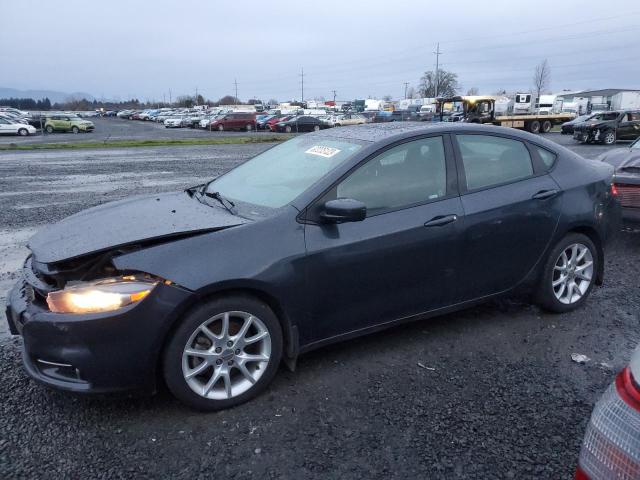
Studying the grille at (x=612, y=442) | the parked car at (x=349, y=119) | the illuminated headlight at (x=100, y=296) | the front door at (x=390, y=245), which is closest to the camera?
the grille at (x=612, y=442)

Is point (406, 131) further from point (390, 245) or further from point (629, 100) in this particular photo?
point (629, 100)

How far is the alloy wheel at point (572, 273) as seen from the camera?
4344mm

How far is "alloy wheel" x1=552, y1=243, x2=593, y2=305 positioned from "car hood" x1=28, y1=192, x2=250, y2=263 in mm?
2672

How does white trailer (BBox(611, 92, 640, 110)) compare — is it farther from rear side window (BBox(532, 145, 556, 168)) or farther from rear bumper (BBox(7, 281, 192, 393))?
rear bumper (BBox(7, 281, 192, 393))

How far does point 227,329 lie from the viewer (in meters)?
3.00

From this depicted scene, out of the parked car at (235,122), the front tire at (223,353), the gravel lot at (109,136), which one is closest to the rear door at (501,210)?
the front tire at (223,353)

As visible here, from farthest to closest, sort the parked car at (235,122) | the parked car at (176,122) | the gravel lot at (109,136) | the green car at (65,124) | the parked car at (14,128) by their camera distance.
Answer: the parked car at (176,122) → the parked car at (235,122) → the green car at (65,124) → the parked car at (14,128) → the gravel lot at (109,136)

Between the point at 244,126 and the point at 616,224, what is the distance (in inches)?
1630

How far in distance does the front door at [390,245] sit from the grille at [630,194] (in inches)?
144

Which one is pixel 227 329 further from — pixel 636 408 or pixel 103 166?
pixel 103 166

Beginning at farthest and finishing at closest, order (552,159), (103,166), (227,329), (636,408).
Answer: (103,166) → (552,159) → (227,329) → (636,408)

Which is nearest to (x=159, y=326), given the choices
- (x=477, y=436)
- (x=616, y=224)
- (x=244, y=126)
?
(x=477, y=436)

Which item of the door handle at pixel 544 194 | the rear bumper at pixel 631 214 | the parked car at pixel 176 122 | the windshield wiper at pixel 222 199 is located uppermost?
the windshield wiper at pixel 222 199

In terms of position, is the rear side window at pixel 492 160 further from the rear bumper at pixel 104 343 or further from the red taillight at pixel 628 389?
the red taillight at pixel 628 389
